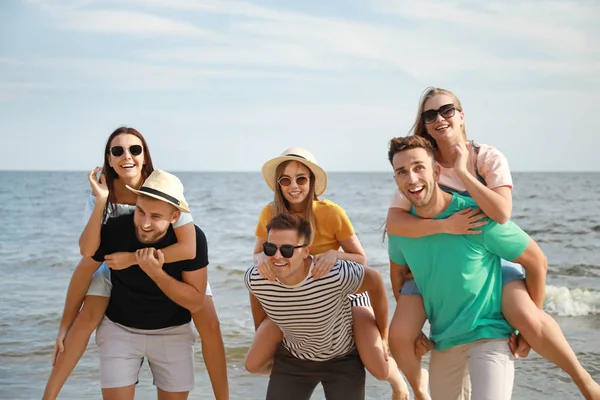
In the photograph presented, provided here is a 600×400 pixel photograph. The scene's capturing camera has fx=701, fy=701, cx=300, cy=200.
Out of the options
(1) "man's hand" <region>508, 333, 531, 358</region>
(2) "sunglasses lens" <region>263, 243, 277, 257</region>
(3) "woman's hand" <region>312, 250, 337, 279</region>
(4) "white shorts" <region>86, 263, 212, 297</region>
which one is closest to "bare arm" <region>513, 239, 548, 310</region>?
(1) "man's hand" <region>508, 333, 531, 358</region>

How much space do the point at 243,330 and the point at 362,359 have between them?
487 cm

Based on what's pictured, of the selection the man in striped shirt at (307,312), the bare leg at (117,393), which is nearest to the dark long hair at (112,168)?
the man in striped shirt at (307,312)

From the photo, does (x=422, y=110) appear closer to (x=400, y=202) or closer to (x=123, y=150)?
(x=400, y=202)

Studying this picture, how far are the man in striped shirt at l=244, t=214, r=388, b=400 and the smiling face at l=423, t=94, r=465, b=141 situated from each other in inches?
39.8

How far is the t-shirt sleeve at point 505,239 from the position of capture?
4.18 m

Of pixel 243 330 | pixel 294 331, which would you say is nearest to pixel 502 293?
pixel 294 331

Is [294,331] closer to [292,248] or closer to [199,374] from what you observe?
[292,248]

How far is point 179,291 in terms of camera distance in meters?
4.56

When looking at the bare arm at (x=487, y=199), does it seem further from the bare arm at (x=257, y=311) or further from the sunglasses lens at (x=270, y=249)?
the bare arm at (x=257, y=311)

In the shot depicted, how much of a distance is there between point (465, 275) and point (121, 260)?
2.16m

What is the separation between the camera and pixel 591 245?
57.0ft

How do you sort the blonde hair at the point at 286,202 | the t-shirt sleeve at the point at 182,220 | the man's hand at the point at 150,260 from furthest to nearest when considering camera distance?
the blonde hair at the point at 286,202
the t-shirt sleeve at the point at 182,220
the man's hand at the point at 150,260

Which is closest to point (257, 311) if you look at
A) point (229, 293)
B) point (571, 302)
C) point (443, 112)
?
point (443, 112)

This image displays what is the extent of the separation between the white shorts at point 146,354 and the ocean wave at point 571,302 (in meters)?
7.03
